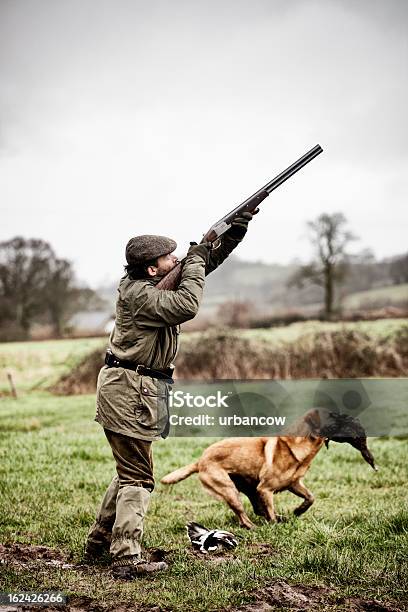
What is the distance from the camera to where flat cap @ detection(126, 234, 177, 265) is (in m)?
4.76

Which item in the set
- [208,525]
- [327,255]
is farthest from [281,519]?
[327,255]

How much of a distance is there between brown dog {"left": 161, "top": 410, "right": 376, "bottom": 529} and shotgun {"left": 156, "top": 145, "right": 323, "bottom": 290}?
6.83ft

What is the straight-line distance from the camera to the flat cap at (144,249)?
476cm

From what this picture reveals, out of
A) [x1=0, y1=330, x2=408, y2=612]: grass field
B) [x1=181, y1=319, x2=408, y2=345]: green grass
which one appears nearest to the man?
[x1=0, y1=330, x2=408, y2=612]: grass field

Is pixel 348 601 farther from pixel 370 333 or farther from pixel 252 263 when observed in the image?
pixel 252 263

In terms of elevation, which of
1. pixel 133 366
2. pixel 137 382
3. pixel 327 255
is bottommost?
pixel 137 382

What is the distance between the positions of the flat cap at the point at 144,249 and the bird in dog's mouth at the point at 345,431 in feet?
8.02

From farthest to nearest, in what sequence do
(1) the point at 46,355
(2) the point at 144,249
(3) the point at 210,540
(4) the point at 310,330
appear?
1. (4) the point at 310,330
2. (1) the point at 46,355
3. (3) the point at 210,540
4. (2) the point at 144,249

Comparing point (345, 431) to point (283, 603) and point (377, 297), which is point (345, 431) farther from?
point (377, 297)

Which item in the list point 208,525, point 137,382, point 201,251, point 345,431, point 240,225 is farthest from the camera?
point 208,525

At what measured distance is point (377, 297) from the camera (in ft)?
68.3

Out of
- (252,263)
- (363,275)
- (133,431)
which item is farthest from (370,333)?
(133,431)

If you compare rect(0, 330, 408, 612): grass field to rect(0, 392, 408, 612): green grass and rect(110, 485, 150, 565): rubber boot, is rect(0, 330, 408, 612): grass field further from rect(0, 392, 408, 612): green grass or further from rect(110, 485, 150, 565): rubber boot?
rect(110, 485, 150, 565): rubber boot

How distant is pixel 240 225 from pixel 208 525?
115 inches
